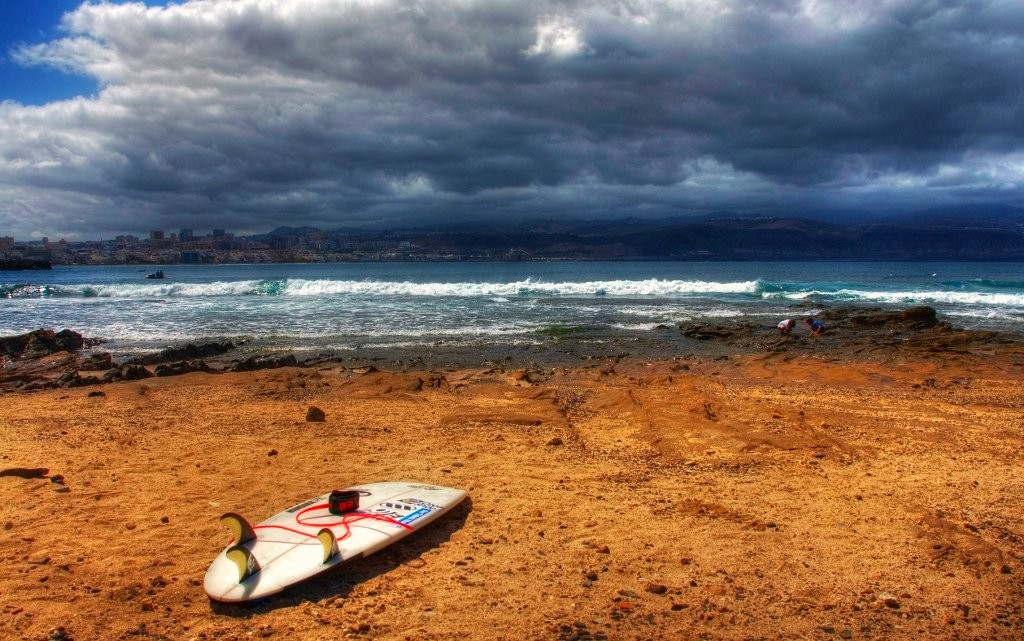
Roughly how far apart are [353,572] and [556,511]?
5.33 ft

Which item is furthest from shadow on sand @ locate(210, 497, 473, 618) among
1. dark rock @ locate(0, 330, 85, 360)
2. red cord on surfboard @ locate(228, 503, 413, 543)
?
dark rock @ locate(0, 330, 85, 360)

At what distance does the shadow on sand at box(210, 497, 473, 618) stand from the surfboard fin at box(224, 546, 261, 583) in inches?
7.3

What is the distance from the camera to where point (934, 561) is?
13.4ft

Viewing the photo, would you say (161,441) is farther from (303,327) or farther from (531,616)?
(303,327)

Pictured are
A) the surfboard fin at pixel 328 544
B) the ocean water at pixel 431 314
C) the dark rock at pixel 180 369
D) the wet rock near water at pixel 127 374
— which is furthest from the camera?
the ocean water at pixel 431 314

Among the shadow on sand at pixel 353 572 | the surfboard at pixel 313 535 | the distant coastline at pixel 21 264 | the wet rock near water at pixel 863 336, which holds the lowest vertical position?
the shadow on sand at pixel 353 572

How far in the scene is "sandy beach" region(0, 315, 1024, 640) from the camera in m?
3.54

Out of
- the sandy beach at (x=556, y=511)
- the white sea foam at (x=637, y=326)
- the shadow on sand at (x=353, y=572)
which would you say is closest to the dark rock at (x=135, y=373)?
the sandy beach at (x=556, y=511)

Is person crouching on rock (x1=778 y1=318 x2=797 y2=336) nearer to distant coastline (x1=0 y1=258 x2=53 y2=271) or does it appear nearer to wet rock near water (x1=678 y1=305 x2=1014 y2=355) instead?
wet rock near water (x1=678 y1=305 x2=1014 y2=355)

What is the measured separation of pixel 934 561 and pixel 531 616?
2.70 m

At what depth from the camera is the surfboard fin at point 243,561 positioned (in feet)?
12.4

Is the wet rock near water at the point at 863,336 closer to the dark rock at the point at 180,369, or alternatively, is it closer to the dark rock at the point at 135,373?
the dark rock at the point at 180,369

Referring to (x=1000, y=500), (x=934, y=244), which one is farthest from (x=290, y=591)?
(x=934, y=244)

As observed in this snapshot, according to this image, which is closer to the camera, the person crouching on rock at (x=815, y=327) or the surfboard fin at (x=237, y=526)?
the surfboard fin at (x=237, y=526)
